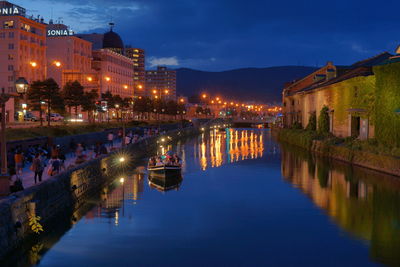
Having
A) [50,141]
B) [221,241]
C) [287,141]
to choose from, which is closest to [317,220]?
[221,241]

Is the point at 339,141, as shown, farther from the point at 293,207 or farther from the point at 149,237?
the point at 149,237

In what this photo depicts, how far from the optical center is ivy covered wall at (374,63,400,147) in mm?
39344

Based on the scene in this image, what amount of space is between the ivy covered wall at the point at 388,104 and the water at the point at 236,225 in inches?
156

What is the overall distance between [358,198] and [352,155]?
15.3 m

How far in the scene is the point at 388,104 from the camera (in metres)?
40.8

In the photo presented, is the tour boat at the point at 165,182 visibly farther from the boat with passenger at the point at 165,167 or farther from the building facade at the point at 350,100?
the building facade at the point at 350,100

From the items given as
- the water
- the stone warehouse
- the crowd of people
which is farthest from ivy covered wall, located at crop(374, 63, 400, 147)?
the crowd of people

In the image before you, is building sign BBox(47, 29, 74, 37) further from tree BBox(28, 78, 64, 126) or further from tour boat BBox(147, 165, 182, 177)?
tour boat BBox(147, 165, 182, 177)

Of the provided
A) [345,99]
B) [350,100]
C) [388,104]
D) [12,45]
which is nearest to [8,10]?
[12,45]

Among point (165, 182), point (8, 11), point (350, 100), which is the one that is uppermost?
point (8, 11)

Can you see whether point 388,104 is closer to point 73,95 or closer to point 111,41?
point 73,95

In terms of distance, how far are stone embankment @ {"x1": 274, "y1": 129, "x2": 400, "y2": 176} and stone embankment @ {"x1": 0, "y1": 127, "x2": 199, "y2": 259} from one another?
73.3 ft

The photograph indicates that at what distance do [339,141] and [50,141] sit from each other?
3206 cm

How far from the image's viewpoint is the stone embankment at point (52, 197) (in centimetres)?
1709
